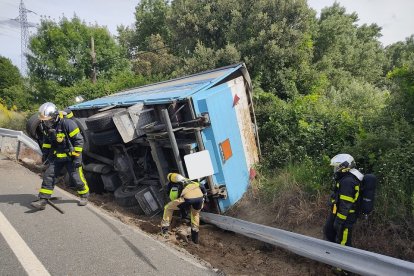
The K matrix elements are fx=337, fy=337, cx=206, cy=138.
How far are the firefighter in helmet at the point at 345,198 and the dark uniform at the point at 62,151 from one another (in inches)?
145

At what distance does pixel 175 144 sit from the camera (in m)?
5.02

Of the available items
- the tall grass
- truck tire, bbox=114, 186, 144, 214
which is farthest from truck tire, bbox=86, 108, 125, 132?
the tall grass

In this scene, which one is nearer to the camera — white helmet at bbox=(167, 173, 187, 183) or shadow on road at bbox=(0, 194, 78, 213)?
white helmet at bbox=(167, 173, 187, 183)

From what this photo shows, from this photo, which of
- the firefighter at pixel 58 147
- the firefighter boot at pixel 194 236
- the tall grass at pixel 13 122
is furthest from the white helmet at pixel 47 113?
the tall grass at pixel 13 122

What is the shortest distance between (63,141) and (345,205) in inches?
158

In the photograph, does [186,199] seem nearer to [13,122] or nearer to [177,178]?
[177,178]

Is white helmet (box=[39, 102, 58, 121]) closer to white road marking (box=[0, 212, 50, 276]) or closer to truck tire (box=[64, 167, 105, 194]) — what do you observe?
white road marking (box=[0, 212, 50, 276])

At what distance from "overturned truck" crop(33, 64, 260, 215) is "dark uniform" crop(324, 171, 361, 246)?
1.85 metres

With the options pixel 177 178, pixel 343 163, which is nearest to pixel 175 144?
pixel 177 178

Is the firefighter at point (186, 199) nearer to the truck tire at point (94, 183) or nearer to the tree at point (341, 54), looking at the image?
the truck tire at point (94, 183)

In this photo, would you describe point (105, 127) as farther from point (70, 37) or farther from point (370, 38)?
point (370, 38)

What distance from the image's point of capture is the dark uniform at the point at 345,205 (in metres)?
3.93

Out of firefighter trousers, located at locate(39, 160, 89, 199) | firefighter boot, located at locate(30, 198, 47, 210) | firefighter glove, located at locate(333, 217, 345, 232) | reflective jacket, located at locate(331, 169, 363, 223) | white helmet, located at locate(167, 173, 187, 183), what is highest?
firefighter trousers, located at locate(39, 160, 89, 199)

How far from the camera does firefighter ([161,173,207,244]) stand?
481 centimetres
